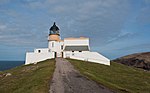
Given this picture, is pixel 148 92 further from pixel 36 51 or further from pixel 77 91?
pixel 36 51

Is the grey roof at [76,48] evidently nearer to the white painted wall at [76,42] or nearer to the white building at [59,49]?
the white building at [59,49]

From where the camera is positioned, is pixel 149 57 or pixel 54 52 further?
pixel 149 57

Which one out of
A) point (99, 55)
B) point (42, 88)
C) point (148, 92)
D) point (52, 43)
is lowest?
point (148, 92)

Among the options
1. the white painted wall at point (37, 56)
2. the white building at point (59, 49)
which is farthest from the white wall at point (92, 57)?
the white painted wall at point (37, 56)

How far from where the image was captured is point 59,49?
190ft

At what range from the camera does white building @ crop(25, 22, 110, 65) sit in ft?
178

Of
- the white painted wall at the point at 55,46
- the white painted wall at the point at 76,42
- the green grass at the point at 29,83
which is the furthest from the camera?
the white painted wall at the point at 76,42

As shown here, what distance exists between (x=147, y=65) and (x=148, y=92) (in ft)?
173

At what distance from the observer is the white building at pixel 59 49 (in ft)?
178

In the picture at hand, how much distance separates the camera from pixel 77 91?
1680 centimetres

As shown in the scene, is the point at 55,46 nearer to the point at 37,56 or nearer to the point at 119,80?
the point at 37,56

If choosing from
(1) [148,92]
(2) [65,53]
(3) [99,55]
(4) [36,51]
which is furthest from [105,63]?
(1) [148,92]

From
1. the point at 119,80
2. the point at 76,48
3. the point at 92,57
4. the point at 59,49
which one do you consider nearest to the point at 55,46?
the point at 59,49

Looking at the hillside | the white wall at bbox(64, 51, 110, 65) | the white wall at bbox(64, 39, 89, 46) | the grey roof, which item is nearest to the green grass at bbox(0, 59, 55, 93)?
the white wall at bbox(64, 51, 110, 65)
